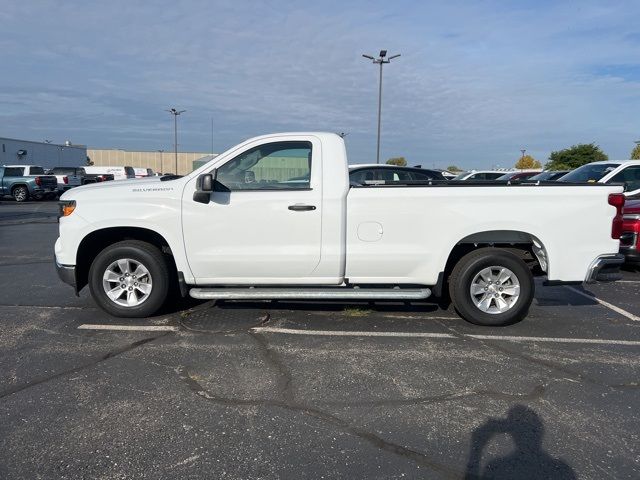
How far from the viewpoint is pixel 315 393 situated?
3713 mm

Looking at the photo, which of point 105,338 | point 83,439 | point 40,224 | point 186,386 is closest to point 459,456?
point 186,386

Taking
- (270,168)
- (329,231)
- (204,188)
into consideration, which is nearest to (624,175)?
(329,231)

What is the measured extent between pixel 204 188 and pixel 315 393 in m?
2.31

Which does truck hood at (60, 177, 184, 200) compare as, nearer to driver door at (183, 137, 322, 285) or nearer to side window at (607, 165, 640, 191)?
driver door at (183, 137, 322, 285)

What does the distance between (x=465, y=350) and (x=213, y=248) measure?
9.00 feet

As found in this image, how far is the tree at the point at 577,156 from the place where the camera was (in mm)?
39969

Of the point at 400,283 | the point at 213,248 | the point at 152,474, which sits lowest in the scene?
the point at 152,474

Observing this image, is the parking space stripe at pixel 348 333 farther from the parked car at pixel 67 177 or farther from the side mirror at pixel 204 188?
the parked car at pixel 67 177

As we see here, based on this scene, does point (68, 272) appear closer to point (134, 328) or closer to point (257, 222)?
point (134, 328)

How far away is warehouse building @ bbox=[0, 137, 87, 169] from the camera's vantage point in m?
35.5

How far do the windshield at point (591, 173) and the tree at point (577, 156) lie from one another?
31084 mm

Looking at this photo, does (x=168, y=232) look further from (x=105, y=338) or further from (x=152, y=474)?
(x=152, y=474)

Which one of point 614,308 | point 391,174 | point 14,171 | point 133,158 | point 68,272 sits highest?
point 133,158

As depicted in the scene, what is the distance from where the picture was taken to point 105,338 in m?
4.86
